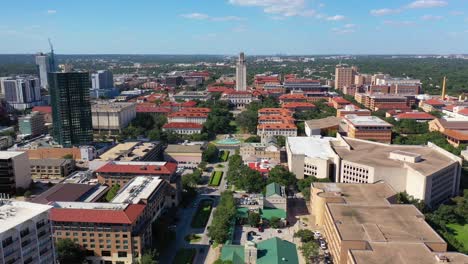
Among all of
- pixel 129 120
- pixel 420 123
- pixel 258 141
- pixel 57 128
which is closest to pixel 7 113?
pixel 129 120

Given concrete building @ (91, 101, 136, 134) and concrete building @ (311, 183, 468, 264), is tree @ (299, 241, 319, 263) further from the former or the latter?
concrete building @ (91, 101, 136, 134)

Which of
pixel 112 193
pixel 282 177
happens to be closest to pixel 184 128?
pixel 282 177

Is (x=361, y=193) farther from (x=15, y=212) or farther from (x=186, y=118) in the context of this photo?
(x=186, y=118)

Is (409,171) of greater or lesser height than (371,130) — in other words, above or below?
below

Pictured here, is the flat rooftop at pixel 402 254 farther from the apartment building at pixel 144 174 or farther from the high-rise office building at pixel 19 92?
the high-rise office building at pixel 19 92

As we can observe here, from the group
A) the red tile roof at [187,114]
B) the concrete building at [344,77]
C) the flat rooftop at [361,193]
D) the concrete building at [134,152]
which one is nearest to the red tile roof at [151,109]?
the red tile roof at [187,114]

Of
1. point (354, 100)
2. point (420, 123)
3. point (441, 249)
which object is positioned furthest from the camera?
point (354, 100)

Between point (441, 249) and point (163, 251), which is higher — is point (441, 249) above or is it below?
above

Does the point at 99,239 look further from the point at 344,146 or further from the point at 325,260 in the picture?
the point at 344,146
